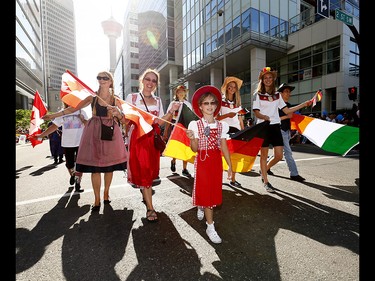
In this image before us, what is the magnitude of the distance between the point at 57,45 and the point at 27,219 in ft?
563

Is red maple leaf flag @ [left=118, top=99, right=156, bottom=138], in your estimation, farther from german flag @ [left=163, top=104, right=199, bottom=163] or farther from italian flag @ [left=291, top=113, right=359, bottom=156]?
italian flag @ [left=291, top=113, right=359, bottom=156]

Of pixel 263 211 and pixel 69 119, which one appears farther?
pixel 69 119

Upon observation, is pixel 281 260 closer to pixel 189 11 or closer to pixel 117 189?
pixel 117 189

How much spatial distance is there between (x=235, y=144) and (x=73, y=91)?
9.47 feet

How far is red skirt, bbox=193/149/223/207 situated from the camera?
2.64 m

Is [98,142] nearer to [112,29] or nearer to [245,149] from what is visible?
[245,149]

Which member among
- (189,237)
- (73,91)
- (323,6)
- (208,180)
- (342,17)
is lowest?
(189,237)

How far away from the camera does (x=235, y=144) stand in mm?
4320

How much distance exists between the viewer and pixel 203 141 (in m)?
2.74

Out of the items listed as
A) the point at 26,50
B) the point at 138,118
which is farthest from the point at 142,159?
the point at 26,50

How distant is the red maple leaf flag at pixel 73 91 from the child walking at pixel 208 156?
66.0 inches

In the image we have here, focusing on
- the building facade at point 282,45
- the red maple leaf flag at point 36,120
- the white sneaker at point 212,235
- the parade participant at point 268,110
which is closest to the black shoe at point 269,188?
the parade participant at point 268,110

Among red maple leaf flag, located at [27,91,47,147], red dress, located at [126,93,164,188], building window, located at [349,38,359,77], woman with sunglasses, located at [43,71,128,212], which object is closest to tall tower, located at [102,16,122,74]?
building window, located at [349,38,359,77]
